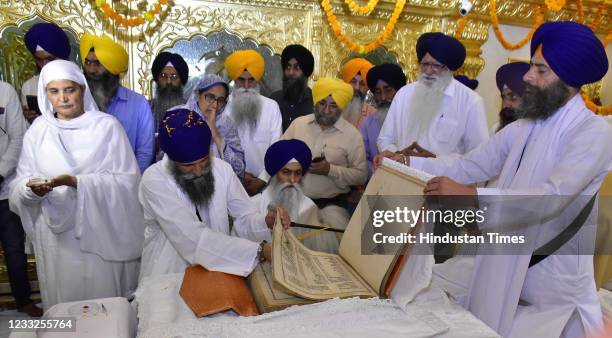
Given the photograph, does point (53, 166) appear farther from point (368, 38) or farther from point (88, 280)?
point (368, 38)

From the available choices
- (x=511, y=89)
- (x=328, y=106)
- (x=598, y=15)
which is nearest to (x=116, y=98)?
(x=328, y=106)

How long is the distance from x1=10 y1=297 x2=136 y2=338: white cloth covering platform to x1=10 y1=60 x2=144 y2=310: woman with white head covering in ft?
4.83

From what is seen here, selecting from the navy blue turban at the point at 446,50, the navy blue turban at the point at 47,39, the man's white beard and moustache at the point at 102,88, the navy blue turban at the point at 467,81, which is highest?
the navy blue turban at the point at 446,50

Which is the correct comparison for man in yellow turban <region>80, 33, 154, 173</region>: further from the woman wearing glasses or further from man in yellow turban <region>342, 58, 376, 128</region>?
man in yellow turban <region>342, 58, 376, 128</region>

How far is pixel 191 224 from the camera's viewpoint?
217cm

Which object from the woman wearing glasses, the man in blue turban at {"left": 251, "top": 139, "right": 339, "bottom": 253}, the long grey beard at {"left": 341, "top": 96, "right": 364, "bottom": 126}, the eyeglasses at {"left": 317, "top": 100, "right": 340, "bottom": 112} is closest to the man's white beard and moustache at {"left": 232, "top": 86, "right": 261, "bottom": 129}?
the woman wearing glasses

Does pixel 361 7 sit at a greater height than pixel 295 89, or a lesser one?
greater

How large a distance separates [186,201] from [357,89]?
3108 millimetres

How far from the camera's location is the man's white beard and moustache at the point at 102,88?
3.74 metres

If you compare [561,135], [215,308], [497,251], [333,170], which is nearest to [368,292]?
[215,308]

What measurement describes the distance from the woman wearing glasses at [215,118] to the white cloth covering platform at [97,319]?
2.11 meters

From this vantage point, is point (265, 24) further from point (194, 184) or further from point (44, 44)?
point (194, 184)

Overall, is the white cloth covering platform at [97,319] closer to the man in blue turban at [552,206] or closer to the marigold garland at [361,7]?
the man in blue turban at [552,206]

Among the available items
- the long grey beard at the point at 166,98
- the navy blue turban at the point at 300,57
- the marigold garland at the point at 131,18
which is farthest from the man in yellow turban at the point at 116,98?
the navy blue turban at the point at 300,57
